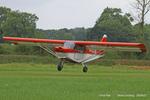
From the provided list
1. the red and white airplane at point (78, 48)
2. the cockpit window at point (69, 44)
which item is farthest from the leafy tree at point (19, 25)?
the cockpit window at point (69, 44)

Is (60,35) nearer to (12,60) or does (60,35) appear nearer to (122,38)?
(122,38)

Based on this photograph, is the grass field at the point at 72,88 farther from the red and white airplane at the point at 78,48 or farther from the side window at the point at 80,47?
the side window at the point at 80,47

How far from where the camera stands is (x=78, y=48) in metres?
47.5

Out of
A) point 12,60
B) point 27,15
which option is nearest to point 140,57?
point 12,60

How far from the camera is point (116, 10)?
126562 millimetres

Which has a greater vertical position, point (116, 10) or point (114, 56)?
point (116, 10)

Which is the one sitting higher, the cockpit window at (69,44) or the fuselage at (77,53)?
the cockpit window at (69,44)

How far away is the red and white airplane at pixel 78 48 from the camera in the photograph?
43469 mm

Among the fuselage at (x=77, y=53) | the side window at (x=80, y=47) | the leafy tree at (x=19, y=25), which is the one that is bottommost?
the fuselage at (x=77, y=53)

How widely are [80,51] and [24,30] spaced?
54.7 m

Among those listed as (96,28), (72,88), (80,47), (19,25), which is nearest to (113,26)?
(96,28)

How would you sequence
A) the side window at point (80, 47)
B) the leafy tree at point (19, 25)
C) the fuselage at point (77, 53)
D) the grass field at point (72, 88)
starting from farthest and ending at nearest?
the leafy tree at point (19, 25)
the side window at point (80, 47)
the fuselage at point (77, 53)
the grass field at point (72, 88)

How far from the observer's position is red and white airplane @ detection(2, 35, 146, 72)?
143 ft

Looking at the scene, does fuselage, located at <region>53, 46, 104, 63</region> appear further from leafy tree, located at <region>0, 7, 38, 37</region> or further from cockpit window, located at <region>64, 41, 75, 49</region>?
leafy tree, located at <region>0, 7, 38, 37</region>
